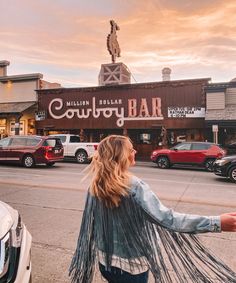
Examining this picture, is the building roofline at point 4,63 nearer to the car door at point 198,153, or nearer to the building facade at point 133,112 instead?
the building facade at point 133,112

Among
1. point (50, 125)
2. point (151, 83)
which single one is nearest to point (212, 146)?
point (151, 83)

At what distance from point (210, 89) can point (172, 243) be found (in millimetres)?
22195

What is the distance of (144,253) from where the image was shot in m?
2.40

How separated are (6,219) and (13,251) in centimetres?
49

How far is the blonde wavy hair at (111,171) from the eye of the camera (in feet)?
7.64

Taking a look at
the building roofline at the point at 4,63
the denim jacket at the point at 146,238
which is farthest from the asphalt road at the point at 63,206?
the building roofline at the point at 4,63

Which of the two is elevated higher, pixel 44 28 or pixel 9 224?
pixel 44 28

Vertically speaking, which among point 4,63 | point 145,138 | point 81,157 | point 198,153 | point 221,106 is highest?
point 4,63

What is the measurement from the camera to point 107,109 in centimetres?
2672

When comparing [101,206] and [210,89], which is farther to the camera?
[210,89]

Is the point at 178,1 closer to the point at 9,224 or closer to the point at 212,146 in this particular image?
the point at 212,146

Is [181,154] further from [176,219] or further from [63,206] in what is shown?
[176,219]

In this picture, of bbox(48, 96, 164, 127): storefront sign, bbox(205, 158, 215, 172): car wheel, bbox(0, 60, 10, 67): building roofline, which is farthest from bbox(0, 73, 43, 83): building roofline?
bbox(205, 158, 215, 172): car wheel

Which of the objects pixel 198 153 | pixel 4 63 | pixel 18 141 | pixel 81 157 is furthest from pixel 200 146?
pixel 4 63
